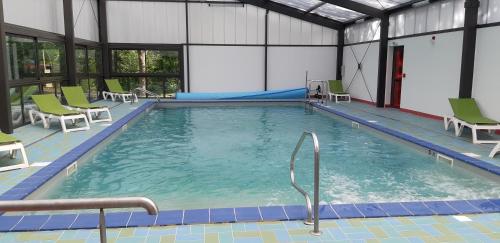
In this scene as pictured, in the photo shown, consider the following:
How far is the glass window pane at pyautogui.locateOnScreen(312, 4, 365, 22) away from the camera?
1341 cm

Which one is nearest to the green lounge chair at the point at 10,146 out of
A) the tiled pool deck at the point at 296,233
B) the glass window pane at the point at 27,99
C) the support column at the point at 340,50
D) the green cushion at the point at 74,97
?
the tiled pool deck at the point at 296,233

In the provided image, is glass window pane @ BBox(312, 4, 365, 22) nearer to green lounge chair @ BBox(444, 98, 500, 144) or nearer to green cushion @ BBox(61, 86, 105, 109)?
green lounge chair @ BBox(444, 98, 500, 144)

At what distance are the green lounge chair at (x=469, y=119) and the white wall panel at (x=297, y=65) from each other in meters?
8.37

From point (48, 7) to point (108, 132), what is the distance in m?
4.18

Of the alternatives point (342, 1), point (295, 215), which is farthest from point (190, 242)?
point (342, 1)

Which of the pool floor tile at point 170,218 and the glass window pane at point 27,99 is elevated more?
the glass window pane at point 27,99

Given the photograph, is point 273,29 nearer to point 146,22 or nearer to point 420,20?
point 146,22

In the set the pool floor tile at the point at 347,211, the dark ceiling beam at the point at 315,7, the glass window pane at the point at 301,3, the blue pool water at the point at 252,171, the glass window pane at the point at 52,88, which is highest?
the glass window pane at the point at 301,3

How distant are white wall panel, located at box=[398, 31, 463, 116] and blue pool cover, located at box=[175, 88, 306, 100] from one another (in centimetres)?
431

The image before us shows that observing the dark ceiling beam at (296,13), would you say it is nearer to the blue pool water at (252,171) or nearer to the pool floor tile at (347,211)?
the blue pool water at (252,171)

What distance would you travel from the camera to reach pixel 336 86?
A: 48.6ft

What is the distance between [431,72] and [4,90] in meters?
8.98

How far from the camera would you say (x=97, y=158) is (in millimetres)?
6086

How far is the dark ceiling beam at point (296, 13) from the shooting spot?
50.0 ft
